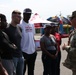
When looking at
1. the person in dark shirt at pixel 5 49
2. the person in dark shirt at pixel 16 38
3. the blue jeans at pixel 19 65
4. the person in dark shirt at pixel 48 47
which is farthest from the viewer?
the person in dark shirt at pixel 48 47

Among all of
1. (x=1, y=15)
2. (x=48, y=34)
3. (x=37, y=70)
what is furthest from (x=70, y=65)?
(x=37, y=70)

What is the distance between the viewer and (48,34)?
287 inches

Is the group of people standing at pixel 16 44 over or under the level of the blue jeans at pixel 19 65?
over

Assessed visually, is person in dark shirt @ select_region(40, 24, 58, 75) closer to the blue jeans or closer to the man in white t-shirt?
the man in white t-shirt

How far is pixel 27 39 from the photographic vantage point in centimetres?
670

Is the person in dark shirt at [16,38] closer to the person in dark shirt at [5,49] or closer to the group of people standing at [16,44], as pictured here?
the group of people standing at [16,44]

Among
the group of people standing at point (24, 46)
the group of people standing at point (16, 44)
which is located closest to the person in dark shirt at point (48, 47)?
the group of people standing at point (24, 46)

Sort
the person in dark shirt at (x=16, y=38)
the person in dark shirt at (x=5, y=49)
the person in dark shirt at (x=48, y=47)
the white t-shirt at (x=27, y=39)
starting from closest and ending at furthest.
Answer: the person in dark shirt at (x=5, y=49)
the person in dark shirt at (x=16, y=38)
the white t-shirt at (x=27, y=39)
the person in dark shirt at (x=48, y=47)

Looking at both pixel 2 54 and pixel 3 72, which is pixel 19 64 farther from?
pixel 3 72

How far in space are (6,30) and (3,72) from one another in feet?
6.75

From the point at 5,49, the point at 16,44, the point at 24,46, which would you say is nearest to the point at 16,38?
the point at 16,44

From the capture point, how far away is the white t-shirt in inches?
Answer: 263

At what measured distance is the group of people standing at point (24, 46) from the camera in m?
5.02

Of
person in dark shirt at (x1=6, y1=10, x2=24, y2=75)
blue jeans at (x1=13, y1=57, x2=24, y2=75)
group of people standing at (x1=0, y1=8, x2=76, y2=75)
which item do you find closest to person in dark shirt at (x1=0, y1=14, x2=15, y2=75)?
group of people standing at (x1=0, y1=8, x2=76, y2=75)
